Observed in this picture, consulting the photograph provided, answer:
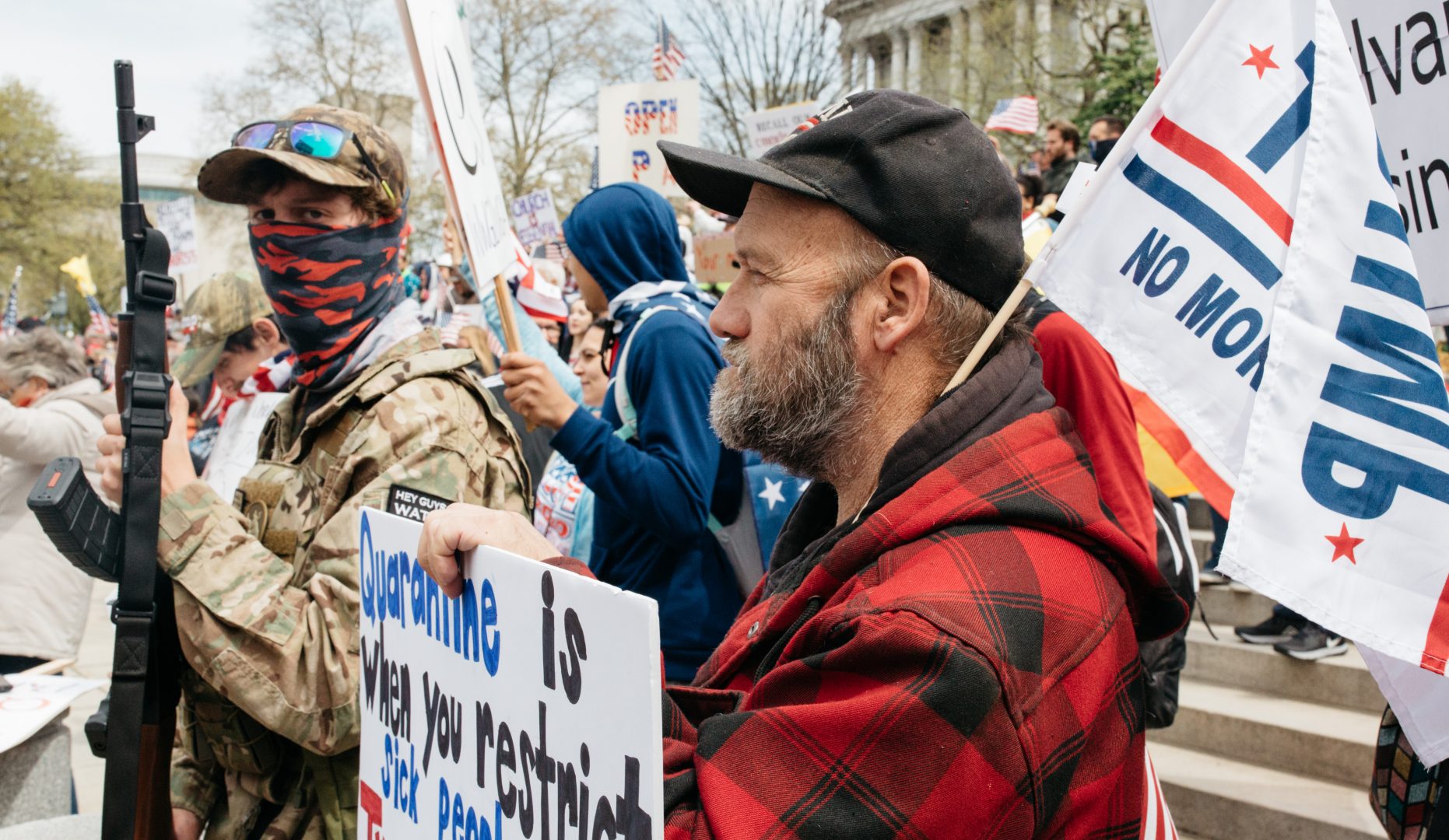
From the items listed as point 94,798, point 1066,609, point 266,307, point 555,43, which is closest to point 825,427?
point 1066,609

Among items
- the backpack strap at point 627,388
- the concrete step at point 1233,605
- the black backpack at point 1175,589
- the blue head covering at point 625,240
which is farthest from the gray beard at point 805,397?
the concrete step at point 1233,605

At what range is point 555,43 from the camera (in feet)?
115

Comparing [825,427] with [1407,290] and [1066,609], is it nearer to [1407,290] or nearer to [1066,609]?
[1066,609]

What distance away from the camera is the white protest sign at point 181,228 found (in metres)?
11.6

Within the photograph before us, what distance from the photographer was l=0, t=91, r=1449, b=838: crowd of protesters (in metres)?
1.33

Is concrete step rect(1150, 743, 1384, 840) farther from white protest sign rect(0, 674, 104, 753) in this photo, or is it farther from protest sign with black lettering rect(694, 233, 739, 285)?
protest sign with black lettering rect(694, 233, 739, 285)

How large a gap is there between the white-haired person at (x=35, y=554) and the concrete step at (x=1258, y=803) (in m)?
4.63

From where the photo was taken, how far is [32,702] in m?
3.30

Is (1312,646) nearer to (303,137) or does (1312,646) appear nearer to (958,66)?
(303,137)

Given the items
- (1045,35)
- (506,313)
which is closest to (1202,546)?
(506,313)

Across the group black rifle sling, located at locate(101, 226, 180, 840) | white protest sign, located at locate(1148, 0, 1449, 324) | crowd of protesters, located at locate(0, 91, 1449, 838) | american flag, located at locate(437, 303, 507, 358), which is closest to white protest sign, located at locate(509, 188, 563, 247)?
american flag, located at locate(437, 303, 507, 358)

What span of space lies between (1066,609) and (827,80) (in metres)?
32.4

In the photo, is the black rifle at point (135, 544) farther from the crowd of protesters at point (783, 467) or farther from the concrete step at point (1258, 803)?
the concrete step at point (1258, 803)

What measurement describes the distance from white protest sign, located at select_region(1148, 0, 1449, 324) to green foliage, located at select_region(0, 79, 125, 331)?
42.9 m
